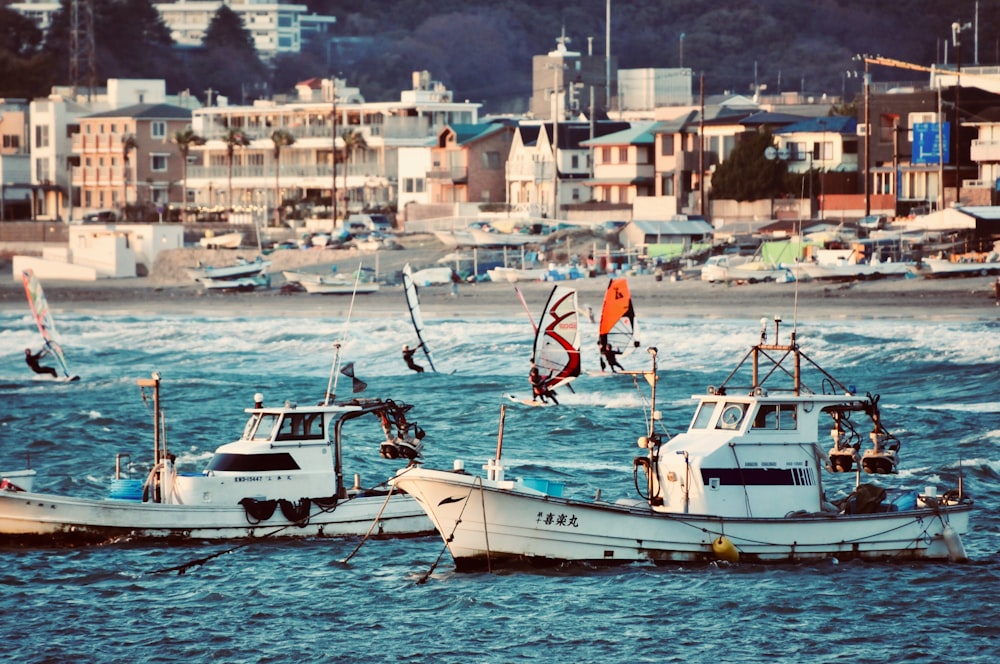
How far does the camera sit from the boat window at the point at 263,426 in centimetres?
2939

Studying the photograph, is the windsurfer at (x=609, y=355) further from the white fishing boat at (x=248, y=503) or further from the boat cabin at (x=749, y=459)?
the white fishing boat at (x=248, y=503)

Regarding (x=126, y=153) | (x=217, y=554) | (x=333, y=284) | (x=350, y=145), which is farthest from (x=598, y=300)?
(x=126, y=153)

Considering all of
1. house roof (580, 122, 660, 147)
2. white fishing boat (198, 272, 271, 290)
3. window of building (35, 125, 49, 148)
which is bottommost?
white fishing boat (198, 272, 271, 290)

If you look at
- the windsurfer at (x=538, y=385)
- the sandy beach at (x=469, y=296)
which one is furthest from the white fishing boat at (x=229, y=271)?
the windsurfer at (x=538, y=385)

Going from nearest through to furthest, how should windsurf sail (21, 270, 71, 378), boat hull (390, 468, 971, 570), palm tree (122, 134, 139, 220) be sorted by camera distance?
boat hull (390, 468, 971, 570), windsurf sail (21, 270, 71, 378), palm tree (122, 134, 139, 220)

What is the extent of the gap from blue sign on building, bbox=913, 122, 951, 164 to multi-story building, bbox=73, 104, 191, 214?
198 feet

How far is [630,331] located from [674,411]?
13821 mm

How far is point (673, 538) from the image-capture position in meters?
26.7

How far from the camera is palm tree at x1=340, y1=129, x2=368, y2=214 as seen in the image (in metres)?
126

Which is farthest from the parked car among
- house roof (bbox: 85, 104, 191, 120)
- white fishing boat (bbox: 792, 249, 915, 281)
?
white fishing boat (bbox: 792, 249, 915, 281)

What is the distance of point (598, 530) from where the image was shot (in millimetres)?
26438

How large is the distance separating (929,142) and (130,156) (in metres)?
64.5

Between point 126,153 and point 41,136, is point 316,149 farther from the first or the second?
point 41,136

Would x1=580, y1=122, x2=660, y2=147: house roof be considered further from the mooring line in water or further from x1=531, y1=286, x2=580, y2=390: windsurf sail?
the mooring line in water
